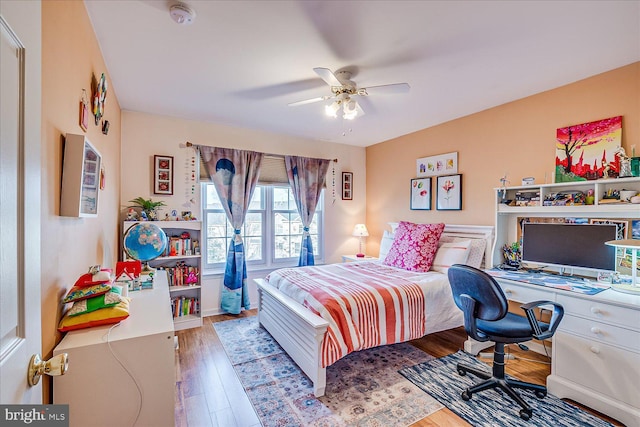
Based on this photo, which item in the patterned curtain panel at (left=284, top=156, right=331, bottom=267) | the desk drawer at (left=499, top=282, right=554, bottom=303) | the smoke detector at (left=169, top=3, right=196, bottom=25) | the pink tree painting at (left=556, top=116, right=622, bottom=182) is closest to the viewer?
the smoke detector at (left=169, top=3, right=196, bottom=25)

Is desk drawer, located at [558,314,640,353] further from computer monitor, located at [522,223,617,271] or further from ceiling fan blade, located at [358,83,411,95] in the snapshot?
ceiling fan blade, located at [358,83,411,95]

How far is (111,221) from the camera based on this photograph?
2.72m

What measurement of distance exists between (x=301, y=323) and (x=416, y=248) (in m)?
1.66

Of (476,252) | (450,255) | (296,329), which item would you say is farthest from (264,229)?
(476,252)

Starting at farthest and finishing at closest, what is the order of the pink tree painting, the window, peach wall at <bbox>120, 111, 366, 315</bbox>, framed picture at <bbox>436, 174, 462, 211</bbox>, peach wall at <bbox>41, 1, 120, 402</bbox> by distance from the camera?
the window, framed picture at <bbox>436, 174, 462, 211</bbox>, peach wall at <bbox>120, 111, 366, 315</bbox>, the pink tree painting, peach wall at <bbox>41, 1, 120, 402</bbox>

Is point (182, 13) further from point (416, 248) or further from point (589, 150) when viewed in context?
point (589, 150)

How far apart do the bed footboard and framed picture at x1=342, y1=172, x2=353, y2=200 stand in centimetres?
223

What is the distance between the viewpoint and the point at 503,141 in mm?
3119

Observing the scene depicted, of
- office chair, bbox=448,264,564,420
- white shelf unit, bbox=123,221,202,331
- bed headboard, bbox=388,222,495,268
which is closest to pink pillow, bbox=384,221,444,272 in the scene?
bed headboard, bbox=388,222,495,268

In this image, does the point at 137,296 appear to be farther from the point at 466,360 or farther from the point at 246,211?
the point at 466,360

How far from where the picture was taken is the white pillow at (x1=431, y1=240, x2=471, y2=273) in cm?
312

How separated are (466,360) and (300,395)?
1.55m

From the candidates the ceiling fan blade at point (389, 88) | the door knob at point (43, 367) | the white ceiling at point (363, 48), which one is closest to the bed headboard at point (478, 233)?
the white ceiling at point (363, 48)

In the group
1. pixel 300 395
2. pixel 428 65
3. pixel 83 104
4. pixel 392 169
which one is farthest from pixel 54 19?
pixel 392 169
